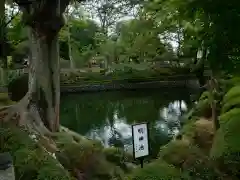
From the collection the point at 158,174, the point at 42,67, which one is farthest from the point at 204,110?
the point at 158,174

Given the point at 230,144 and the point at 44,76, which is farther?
the point at 44,76

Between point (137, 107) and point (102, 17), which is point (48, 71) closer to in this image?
point (137, 107)

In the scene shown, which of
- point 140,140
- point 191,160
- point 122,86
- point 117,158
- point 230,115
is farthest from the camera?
point 122,86

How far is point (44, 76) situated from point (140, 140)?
3485 mm

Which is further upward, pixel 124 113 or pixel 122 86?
pixel 122 86

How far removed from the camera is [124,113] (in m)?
17.4

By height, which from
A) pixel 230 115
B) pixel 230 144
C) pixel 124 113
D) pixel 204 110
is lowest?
pixel 124 113

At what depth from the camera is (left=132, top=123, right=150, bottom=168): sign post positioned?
17.6ft

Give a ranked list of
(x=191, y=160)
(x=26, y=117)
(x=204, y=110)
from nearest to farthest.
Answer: (x=191, y=160)
(x=26, y=117)
(x=204, y=110)

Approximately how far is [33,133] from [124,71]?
1847cm

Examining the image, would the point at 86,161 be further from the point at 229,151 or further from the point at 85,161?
the point at 229,151

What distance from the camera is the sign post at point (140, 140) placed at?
17.6 feet

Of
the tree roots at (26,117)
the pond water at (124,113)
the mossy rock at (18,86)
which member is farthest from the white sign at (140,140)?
the mossy rock at (18,86)

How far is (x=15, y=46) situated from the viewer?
75.9ft
